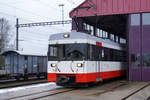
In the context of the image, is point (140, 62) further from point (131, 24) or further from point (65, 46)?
point (65, 46)

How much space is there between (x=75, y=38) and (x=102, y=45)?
2.53 metres

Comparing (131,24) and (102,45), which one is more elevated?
(131,24)

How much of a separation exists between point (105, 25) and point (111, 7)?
7.93 meters

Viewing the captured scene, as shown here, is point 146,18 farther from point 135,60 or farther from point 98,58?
point 98,58

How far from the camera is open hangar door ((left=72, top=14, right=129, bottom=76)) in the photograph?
2288cm

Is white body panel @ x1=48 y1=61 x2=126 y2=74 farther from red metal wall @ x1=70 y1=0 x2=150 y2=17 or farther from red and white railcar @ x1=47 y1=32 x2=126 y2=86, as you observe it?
red metal wall @ x1=70 y1=0 x2=150 y2=17

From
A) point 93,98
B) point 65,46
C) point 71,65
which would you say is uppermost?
point 65,46

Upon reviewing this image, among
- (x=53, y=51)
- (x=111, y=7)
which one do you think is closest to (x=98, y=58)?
(x=53, y=51)

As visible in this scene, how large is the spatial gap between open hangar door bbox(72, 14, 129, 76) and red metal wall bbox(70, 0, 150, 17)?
39.5 inches

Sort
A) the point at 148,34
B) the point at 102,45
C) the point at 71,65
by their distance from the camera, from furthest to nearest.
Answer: the point at 148,34, the point at 102,45, the point at 71,65

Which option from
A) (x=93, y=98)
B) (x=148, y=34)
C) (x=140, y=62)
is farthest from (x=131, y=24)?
(x=93, y=98)

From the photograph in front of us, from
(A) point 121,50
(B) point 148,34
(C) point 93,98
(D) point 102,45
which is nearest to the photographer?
(C) point 93,98

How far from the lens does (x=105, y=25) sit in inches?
1114

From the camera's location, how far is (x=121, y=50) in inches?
798
